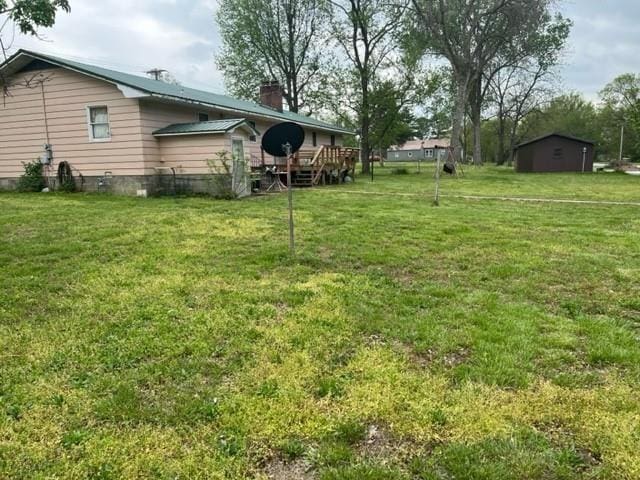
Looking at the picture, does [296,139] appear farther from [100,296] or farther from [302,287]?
[100,296]

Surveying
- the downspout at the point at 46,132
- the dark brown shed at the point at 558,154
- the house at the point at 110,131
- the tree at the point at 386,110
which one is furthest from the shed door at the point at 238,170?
the dark brown shed at the point at 558,154

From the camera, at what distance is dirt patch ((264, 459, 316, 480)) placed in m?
1.99

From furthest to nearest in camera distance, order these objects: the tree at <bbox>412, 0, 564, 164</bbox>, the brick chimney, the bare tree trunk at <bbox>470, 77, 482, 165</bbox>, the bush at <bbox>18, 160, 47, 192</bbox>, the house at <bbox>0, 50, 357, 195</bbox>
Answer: the bare tree trunk at <bbox>470, 77, 482, 165</bbox>, the brick chimney, the tree at <bbox>412, 0, 564, 164</bbox>, the bush at <bbox>18, 160, 47, 192</bbox>, the house at <bbox>0, 50, 357, 195</bbox>

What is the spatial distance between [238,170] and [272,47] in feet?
61.1

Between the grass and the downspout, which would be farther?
the downspout

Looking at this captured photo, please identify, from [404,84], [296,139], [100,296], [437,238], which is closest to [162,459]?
[100,296]

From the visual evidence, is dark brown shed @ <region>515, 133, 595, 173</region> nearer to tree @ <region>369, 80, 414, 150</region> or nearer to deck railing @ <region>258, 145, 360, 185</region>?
tree @ <region>369, 80, 414, 150</region>

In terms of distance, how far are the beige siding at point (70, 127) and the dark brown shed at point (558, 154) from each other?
26775 millimetres

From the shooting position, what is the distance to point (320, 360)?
119 inches

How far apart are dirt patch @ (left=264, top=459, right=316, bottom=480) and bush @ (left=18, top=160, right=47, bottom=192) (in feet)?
47.8

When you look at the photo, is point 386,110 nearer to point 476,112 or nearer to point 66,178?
point 476,112

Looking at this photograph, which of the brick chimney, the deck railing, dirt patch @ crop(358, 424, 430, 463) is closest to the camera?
dirt patch @ crop(358, 424, 430, 463)

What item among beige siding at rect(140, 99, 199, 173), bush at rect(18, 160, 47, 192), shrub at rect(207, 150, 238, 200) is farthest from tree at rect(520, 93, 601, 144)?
bush at rect(18, 160, 47, 192)

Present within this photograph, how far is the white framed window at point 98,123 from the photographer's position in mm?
12828
